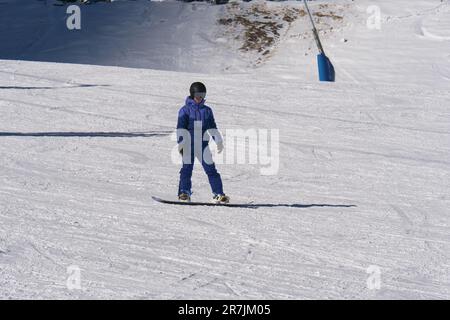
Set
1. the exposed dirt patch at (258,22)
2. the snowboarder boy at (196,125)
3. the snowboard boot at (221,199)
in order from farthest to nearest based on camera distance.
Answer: the exposed dirt patch at (258,22)
the snowboard boot at (221,199)
the snowboarder boy at (196,125)

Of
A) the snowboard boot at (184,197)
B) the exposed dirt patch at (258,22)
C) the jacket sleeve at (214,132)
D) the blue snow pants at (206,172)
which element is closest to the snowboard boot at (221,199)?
the blue snow pants at (206,172)

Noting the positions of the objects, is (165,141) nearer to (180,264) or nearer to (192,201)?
(192,201)

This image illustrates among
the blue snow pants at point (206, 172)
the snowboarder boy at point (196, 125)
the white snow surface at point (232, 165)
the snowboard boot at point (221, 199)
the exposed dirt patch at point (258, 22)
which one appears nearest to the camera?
the white snow surface at point (232, 165)

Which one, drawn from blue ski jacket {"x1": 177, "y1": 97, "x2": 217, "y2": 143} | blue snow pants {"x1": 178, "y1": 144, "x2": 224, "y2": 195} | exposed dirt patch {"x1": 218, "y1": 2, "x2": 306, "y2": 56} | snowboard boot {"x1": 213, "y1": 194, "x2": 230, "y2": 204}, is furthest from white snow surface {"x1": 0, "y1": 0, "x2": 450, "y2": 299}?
blue ski jacket {"x1": 177, "y1": 97, "x2": 217, "y2": 143}

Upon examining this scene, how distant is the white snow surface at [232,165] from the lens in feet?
26.5

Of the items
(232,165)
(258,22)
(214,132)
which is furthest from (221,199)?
(258,22)

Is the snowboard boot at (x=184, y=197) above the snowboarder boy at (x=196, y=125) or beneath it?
beneath

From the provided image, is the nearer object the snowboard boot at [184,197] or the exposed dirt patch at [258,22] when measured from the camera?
the snowboard boot at [184,197]

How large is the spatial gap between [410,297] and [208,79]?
14.2 meters

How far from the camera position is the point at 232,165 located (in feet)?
45.3

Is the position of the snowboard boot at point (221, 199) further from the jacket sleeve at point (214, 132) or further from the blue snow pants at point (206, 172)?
the jacket sleeve at point (214, 132)

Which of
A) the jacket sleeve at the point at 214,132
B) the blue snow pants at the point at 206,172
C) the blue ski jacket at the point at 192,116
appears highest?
the blue ski jacket at the point at 192,116

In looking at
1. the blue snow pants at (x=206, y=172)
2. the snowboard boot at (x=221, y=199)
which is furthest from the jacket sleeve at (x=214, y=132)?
the snowboard boot at (x=221, y=199)

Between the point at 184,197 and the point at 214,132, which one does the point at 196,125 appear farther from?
the point at 184,197
